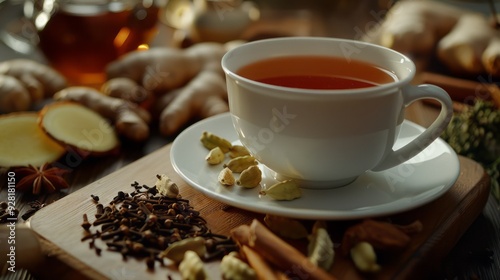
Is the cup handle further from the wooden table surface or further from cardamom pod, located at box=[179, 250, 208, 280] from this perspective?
cardamom pod, located at box=[179, 250, 208, 280]

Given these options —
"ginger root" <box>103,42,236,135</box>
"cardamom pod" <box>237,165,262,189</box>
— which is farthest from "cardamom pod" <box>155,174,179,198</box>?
"ginger root" <box>103,42,236,135</box>

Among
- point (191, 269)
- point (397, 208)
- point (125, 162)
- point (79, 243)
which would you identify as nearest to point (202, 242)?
point (191, 269)

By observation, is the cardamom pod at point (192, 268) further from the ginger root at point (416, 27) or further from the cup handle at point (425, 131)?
the ginger root at point (416, 27)

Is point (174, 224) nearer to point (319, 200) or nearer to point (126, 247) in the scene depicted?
point (126, 247)

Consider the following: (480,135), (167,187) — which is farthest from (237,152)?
(480,135)

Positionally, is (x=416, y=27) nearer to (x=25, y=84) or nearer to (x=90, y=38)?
(x=90, y=38)

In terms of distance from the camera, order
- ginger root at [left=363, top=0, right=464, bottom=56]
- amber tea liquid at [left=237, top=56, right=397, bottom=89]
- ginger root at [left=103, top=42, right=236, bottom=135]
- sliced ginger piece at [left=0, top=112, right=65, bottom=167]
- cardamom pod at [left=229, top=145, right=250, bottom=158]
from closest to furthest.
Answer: amber tea liquid at [left=237, top=56, right=397, bottom=89] → cardamom pod at [left=229, top=145, right=250, bottom=158] → sliced ginger piece at [left=0, top=112, right=65, bottom=167] → ginger root at [left=103, top=42, right=236, bottom=135] → ginger root at [left=363, top=0, right=464, bottom=56]
